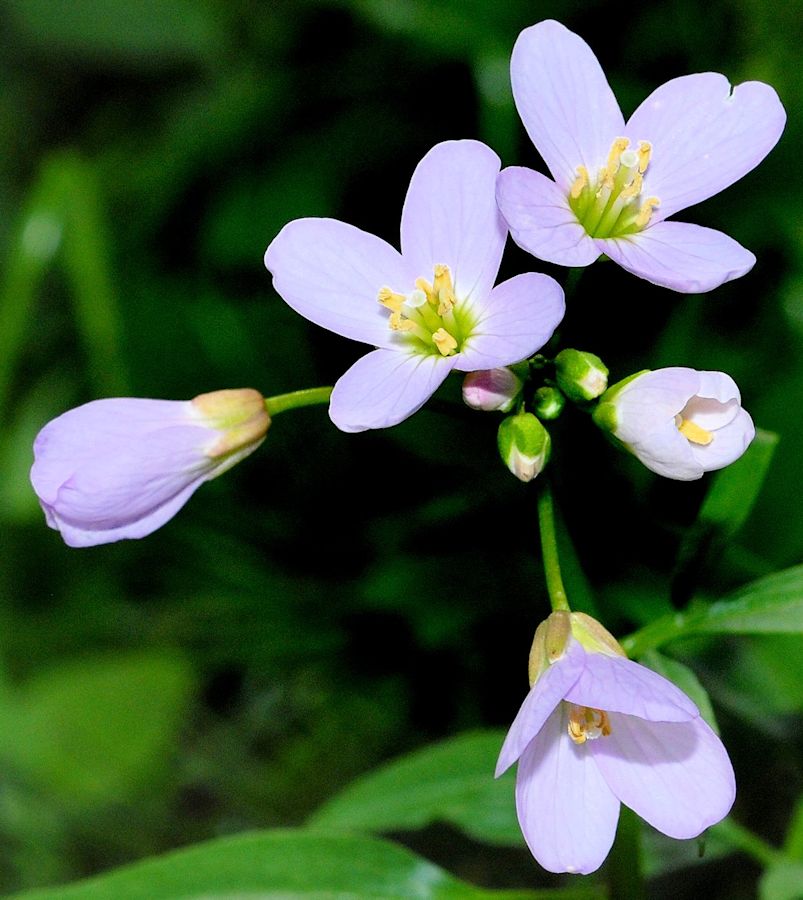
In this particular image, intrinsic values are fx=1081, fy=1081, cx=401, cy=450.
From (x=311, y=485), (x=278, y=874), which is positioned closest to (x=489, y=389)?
(x=278, y=874)

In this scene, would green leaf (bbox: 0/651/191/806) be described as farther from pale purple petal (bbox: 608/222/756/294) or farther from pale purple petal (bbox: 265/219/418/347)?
pale purple petal (bbox: 608/222/756/294)

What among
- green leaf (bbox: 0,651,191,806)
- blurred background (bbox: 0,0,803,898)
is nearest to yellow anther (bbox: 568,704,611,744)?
blurred background (bbox: 0,0,803,898)

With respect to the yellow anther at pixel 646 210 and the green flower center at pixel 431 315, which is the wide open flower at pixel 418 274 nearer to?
the green flower center at pixel 431 315

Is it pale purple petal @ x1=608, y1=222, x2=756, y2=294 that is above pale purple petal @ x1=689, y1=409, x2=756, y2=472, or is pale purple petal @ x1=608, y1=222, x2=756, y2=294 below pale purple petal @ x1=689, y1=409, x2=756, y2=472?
above

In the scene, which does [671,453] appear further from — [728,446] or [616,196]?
[616,196]

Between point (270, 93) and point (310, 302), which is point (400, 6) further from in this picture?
point (310, 302)

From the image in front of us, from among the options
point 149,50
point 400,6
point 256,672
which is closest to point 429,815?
point 256,672
